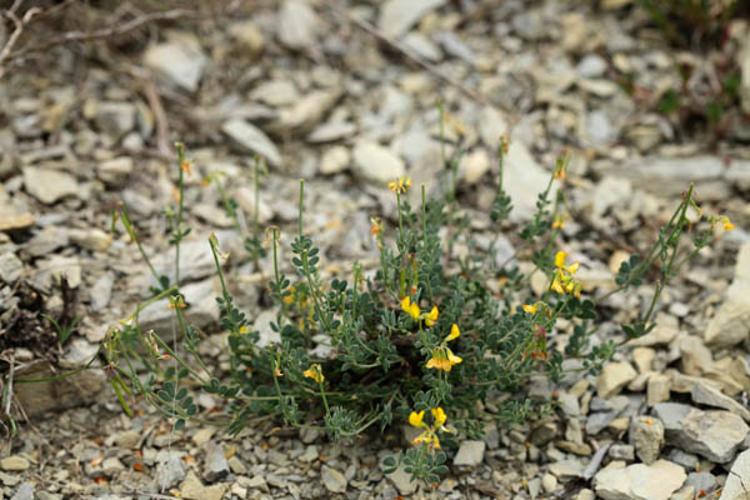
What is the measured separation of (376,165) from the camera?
3.75m

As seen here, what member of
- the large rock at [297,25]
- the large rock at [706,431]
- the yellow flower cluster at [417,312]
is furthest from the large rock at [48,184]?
the large rock at [706,431]

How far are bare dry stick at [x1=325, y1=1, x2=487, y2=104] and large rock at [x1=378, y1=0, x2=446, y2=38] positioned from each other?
0.30 ft

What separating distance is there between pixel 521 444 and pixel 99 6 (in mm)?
2950

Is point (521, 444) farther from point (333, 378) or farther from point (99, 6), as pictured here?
point (99, 6)

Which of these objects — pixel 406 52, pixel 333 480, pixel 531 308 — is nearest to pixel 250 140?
pixel 406 52

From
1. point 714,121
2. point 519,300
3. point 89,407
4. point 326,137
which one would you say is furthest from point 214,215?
point 714,121

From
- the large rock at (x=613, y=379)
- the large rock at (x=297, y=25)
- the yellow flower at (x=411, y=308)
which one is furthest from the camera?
the large rock at (x=297, y=25)

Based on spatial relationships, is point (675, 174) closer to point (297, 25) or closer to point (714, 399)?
point (714, 399)

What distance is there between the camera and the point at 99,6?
4172mm

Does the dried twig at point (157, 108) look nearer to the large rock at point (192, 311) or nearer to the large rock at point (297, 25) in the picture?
the large rock at point (297, 25)

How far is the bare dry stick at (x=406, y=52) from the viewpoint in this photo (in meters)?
4.09

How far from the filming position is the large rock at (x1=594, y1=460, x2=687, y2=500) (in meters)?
2.55

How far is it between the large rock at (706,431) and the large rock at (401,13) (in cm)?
247

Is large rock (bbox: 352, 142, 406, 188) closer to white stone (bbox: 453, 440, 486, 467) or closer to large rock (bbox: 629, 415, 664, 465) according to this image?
white stone (bbox: 453, 440, 486, 467)
